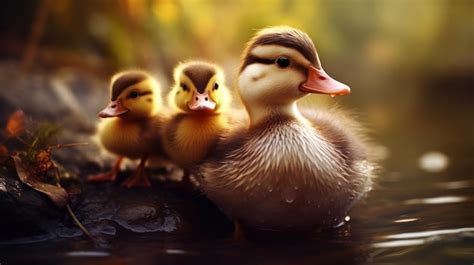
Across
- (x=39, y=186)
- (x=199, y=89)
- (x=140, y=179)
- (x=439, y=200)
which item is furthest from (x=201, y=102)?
(x=439, y=200)

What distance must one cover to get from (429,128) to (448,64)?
3.64m

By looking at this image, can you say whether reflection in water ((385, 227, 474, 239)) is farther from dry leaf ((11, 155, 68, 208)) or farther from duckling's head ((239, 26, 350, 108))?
dry leaf ((11, 155, 68, 208))

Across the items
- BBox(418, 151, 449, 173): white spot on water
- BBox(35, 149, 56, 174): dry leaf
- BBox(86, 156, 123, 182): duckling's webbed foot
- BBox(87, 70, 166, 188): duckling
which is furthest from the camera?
BBox(418, 151, 449, 173): white spot on water

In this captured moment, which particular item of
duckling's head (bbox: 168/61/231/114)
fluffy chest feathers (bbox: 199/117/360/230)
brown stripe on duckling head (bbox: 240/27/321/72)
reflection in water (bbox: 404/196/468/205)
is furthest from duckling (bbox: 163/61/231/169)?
reflection in water (bbox: 404/196/468/205)

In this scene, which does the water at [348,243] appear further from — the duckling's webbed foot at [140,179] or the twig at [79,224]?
the duckling's webbed foot at [140,179]

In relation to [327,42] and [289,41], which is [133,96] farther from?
[327,42]

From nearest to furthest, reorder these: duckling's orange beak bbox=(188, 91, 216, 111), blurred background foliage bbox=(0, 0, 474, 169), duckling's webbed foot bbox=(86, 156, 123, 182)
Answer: duckling's orange beak bbox=(188, 91, 216, 111) < duckling's webbed foot bbox=(86, 156, 123, 182) < blurred background foliage bbox=(0, 0, 474, 169)

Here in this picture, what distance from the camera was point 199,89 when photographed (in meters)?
2.72

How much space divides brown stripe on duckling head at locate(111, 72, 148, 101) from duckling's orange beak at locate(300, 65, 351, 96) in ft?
2.61

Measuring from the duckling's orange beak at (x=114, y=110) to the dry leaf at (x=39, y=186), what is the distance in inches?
14.4

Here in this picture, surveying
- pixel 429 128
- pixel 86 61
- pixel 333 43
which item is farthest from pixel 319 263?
pixel 333 43

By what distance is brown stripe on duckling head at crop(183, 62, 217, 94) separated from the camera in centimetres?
272

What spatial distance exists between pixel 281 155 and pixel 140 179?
842mm

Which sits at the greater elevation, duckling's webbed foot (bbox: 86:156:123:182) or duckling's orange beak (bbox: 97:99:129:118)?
duckling's orange beak (bbox: 97:99:129:118)
